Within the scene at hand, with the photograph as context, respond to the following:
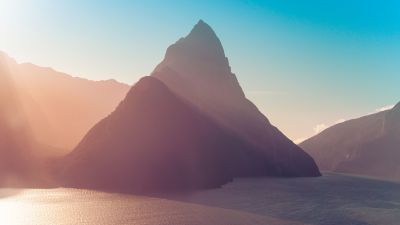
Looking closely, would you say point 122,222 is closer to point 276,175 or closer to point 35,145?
point 35,145

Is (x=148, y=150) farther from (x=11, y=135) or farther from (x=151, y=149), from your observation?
(x=11, y=135)

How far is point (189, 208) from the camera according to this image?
84.1m

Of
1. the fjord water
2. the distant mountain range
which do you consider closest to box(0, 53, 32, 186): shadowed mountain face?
the distant mountain range

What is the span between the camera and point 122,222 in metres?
69.5

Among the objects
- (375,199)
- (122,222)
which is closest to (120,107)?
(122,222)

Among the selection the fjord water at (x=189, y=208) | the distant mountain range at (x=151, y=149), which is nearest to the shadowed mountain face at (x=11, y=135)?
the distant mountain range at (x=151, y=149)

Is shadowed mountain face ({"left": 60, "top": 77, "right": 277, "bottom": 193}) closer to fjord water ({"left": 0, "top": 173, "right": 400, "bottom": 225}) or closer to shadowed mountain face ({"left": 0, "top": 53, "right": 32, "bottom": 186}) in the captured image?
fjord water ({"left": 0, "top": 173, "right": 400, "bottom": 225})

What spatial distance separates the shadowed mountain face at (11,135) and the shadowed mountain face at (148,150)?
18767 millimetres

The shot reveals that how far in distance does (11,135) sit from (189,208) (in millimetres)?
88906

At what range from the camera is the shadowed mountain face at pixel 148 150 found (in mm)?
109750

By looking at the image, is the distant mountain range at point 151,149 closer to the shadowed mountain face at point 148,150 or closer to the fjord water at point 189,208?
the shadowed mountain face at point 148,150

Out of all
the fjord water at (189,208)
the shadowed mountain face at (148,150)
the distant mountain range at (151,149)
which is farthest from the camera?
the distant mountain range at (151,149)

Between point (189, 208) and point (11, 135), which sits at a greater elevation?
point (11, 135)

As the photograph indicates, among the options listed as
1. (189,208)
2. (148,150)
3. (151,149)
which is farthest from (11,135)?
(189,208)
